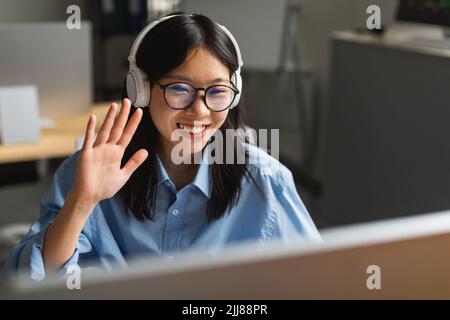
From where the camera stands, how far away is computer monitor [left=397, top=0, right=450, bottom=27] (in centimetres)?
242

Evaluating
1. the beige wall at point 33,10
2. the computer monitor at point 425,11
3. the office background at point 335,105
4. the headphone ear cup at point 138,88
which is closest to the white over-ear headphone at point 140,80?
the headphone ear cup at point 138,88

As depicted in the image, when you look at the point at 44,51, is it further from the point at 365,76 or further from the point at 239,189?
the point at 365,76

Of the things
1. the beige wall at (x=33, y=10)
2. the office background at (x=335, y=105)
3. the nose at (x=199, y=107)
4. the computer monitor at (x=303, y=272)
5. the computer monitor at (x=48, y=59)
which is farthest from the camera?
the beige wall at (x=33, y=10)

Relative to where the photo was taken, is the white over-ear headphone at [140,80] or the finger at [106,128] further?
the white over-ear headphone at [140,80]

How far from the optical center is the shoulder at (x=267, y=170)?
1.23m

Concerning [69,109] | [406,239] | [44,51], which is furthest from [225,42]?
[69,109]

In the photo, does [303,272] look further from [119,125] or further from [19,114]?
[19,114]

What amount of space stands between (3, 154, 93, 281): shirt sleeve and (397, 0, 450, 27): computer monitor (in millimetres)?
1813

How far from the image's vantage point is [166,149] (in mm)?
1193

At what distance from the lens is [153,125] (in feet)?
3.85

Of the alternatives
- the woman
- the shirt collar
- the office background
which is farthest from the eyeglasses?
the office background

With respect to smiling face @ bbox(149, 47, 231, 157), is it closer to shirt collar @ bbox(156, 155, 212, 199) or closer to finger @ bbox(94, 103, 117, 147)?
shirt collar @ bbox(156, 155, 212, 199)

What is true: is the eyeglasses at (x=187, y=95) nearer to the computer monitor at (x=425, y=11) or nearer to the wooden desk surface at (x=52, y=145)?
the wooden desk surface at (x=52, y=145)
